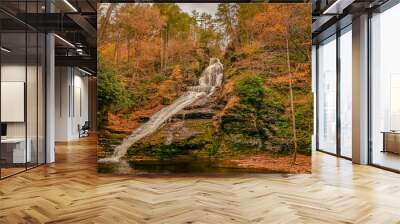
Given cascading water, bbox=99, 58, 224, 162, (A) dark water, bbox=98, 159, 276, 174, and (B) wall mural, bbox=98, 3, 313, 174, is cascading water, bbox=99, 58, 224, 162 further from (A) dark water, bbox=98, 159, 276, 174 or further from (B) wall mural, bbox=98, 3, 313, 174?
(A) dark water, bbox=98, 159, 276, 174

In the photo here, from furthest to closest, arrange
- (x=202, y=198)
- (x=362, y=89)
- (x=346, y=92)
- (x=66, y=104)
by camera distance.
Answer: (x=66, y=104), (x=346, y=92), (x=362, y=89), (x=202, y=198)

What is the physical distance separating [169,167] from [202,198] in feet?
7.34

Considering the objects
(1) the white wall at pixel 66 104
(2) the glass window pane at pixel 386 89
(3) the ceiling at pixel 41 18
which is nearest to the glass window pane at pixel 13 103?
(3) the ceiling at pixel 41 18

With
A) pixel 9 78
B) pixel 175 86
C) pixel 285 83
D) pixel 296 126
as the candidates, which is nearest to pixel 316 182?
pixel 296 126

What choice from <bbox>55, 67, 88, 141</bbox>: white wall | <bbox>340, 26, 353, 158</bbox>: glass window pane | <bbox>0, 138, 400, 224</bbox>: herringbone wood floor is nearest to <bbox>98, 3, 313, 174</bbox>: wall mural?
<bbox>0, 138, 400, 224</bbox>: herringbone wood floor

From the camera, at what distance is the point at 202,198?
5188 mm

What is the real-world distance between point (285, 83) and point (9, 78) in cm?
493

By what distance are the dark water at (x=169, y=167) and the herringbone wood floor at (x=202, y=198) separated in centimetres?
32

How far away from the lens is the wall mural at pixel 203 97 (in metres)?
7.31

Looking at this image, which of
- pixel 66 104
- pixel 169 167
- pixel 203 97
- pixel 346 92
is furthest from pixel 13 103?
pixel 66 104

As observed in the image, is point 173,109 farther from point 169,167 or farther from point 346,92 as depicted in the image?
point 346,92

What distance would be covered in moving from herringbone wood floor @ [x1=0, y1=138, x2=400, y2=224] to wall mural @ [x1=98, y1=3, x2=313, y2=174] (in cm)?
54

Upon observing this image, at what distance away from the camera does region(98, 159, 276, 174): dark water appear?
730 cm

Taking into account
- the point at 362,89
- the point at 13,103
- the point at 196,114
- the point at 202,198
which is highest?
the point at 362,89
